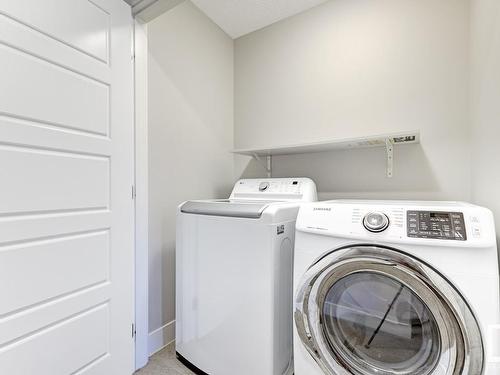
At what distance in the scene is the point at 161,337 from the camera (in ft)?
5.60

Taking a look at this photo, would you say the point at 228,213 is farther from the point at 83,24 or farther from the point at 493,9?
the point at 493,9

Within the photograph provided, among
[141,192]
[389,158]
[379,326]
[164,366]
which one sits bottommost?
[164,366]

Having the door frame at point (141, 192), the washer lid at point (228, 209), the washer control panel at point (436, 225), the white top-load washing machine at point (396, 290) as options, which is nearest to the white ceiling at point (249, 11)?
the door frame at point (141, 192)

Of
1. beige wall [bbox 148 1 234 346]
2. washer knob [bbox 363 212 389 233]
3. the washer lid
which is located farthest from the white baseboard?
washer knob [bbox 363 212 389 233]

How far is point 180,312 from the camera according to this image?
1.53 meters

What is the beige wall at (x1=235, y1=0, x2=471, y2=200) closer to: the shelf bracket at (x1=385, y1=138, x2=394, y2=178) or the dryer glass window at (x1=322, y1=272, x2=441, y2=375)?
the shelf bracket at (x1=385, y1=138, x2=394, y2=178)

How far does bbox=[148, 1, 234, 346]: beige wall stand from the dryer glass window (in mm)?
1133

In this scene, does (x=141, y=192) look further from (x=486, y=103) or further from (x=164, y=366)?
(x=486, y=103)

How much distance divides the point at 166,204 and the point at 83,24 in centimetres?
107

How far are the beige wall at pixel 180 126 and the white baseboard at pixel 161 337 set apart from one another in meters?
0.04

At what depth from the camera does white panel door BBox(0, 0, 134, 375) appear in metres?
0.98

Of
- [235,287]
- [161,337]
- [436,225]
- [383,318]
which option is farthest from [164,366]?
[436,225]

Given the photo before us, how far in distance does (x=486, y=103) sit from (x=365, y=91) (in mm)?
784

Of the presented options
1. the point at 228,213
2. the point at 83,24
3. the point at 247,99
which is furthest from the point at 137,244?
the point at 247,99
